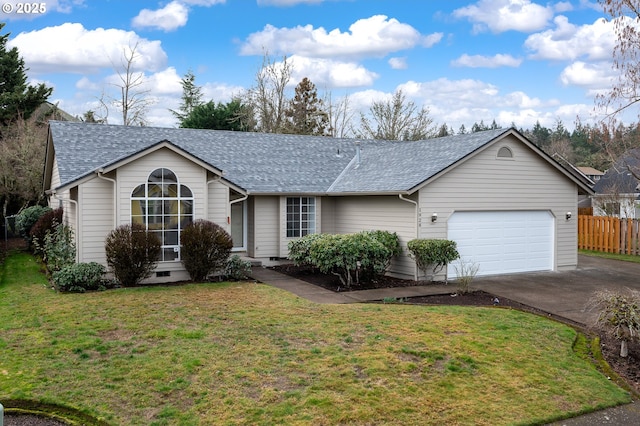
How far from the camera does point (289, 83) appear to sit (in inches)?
1511

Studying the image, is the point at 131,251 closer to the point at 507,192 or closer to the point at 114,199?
the point at 114,199

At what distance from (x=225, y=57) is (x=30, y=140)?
10.0 m

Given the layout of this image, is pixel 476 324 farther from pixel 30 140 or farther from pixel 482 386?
pixel 30 140

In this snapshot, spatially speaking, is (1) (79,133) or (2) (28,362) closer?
(2) (28,362)

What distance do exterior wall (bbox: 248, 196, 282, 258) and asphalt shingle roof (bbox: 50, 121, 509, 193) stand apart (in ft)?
2.02

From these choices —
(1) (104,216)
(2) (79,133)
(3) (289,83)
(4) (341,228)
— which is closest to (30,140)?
(2) (79,133)

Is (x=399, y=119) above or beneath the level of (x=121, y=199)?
above

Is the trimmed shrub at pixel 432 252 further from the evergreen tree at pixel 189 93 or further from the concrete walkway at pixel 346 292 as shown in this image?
the evergreen tree at pixel 189 93

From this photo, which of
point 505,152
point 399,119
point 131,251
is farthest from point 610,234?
point 131,251

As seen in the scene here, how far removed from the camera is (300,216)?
58.7 ft

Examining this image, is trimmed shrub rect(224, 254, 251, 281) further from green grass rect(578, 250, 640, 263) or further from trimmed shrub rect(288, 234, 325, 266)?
green grass rect(578, 250, 640, 263)

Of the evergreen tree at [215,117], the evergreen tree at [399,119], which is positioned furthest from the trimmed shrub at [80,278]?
the evergreen tree at [399,119]

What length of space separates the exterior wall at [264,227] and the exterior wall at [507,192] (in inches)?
212

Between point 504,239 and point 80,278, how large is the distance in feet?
39.1
